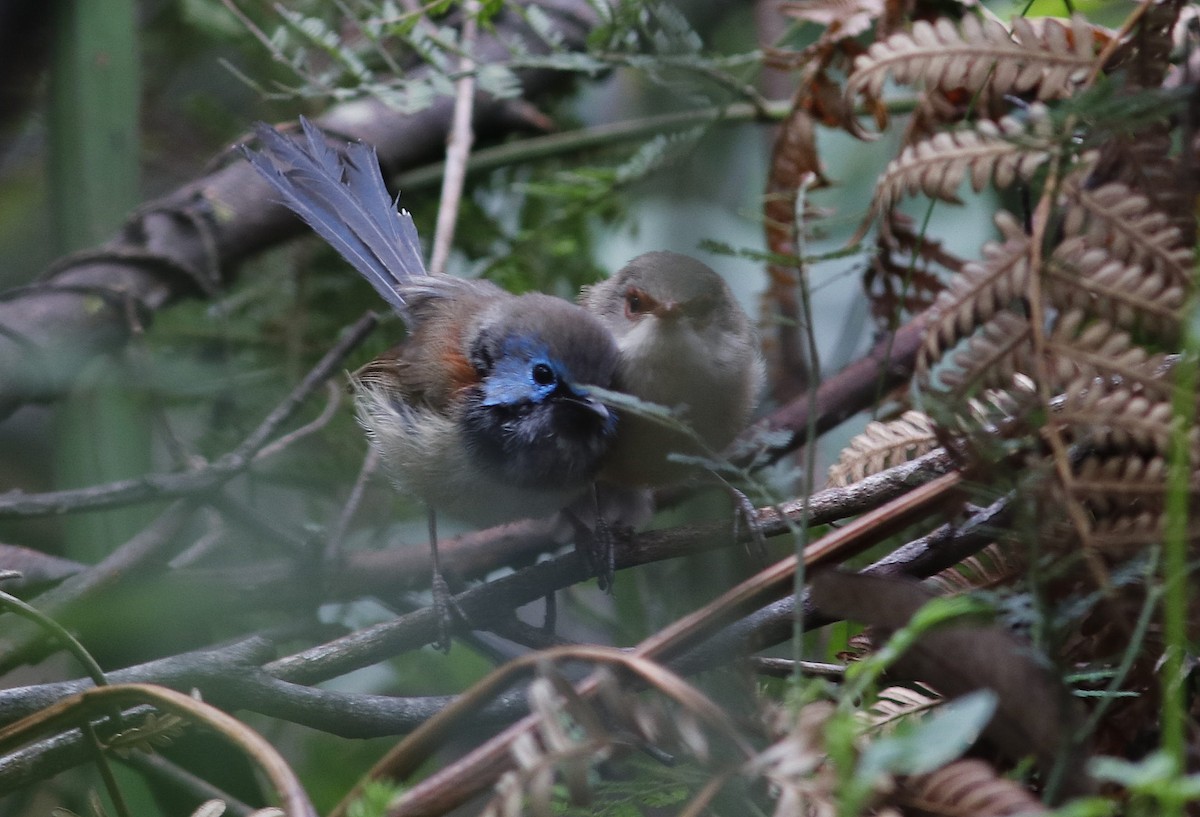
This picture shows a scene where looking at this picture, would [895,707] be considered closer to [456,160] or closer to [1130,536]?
[1130,536]

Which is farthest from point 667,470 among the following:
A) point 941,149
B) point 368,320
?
point 941,149

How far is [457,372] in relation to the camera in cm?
307

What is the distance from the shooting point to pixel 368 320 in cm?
305

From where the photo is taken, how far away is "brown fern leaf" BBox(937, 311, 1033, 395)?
1403 mm

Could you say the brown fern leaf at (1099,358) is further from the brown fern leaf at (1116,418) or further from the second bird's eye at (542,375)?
the second bird's eye at (542,375)

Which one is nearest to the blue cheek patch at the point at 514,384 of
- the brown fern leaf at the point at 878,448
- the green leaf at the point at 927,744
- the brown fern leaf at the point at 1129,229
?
the brown fern leaf at the point at 878,448

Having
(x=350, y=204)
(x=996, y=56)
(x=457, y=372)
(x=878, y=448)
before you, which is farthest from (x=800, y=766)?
→ (x=350, y=204)

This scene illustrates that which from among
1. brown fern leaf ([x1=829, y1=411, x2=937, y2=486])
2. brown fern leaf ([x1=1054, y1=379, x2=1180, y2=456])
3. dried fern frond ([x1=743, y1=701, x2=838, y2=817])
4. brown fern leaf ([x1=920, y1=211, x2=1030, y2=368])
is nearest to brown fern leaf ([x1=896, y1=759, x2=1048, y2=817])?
dried fern frond ([x1=743, y1=701, x2=838, y2=817])

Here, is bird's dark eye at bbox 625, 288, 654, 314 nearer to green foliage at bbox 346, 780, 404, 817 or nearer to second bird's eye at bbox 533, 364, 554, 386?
second bird's eye at bbox 533, 364, 554, 386

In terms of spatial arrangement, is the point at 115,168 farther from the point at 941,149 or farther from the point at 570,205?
the point at 941,149

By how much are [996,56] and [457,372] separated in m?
1.75

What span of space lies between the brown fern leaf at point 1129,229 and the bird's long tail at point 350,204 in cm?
219

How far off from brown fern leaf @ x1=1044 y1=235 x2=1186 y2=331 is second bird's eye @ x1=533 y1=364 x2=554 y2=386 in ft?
5.13

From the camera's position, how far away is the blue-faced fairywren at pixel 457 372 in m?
2.80
